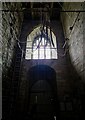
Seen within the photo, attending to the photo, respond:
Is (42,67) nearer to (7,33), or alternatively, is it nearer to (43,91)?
(43,91)

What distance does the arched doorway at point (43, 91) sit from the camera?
6.74 m

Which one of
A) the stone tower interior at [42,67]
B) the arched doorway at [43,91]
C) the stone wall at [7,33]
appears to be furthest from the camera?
the arched doorway at [43,91]

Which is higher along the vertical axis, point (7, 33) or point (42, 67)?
point (7, 33)

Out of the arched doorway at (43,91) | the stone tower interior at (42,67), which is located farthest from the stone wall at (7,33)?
the arched doorway at (43,91)

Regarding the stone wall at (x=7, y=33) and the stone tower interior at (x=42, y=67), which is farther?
the stone tower interior at (x=42, y=67)

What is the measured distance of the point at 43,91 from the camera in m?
7.34

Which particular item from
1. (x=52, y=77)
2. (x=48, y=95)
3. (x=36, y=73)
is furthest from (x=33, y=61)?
(x=48, y=95)

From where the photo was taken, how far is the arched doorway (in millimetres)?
6742

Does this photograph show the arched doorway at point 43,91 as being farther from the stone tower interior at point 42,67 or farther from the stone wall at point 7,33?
the stone wall at point 7,33

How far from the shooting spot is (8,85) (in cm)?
546

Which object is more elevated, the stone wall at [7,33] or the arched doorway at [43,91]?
the stone wall at [7,33]

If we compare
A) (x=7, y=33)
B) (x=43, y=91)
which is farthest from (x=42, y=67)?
(x=7, y=33)

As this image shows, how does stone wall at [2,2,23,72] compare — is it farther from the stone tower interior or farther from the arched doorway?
the arched doorway

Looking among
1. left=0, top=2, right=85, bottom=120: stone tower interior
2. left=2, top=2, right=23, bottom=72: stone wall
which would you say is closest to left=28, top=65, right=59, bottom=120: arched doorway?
left=0, top=2, right=85, bottom=120: stone tower interior
